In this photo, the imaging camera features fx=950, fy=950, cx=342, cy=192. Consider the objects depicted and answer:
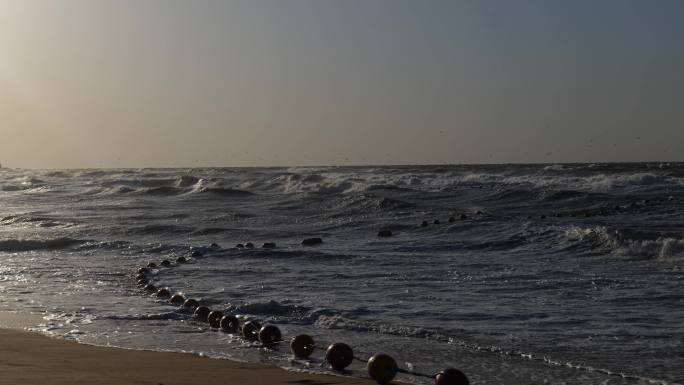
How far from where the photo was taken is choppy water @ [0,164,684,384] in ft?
29.0

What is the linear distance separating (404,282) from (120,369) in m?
6.77

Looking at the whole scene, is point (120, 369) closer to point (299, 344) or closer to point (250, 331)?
point (299, 344)

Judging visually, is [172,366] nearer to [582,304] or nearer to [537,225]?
[582,304]

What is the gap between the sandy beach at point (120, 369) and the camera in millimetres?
6965

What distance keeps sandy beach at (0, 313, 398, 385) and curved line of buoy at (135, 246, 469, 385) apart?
199 mm

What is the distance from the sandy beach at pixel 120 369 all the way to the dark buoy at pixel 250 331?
1061 mm

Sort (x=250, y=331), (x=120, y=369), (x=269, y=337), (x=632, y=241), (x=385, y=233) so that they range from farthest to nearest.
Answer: (x=385, y=233)
(x=632, y=241)
(x=250, y=331)
(x=269, y=337)
(x=120, y=369)

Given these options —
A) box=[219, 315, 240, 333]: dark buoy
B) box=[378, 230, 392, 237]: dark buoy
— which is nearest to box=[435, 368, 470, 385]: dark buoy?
box=[219, 315, 240, 333]: dark buoy

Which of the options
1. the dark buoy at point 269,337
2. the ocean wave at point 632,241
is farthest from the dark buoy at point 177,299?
the ocean wave at point 632,241

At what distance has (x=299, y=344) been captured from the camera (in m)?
8.56

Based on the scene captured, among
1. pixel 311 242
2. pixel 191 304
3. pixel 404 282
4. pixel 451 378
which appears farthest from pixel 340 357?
pixel 311 242

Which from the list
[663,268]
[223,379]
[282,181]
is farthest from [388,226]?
[282,181]

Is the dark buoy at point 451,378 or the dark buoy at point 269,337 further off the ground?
the dark buoy at point 451,378

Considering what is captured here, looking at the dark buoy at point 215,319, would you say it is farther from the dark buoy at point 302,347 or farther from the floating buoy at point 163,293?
the floating buoy at point 163,293
